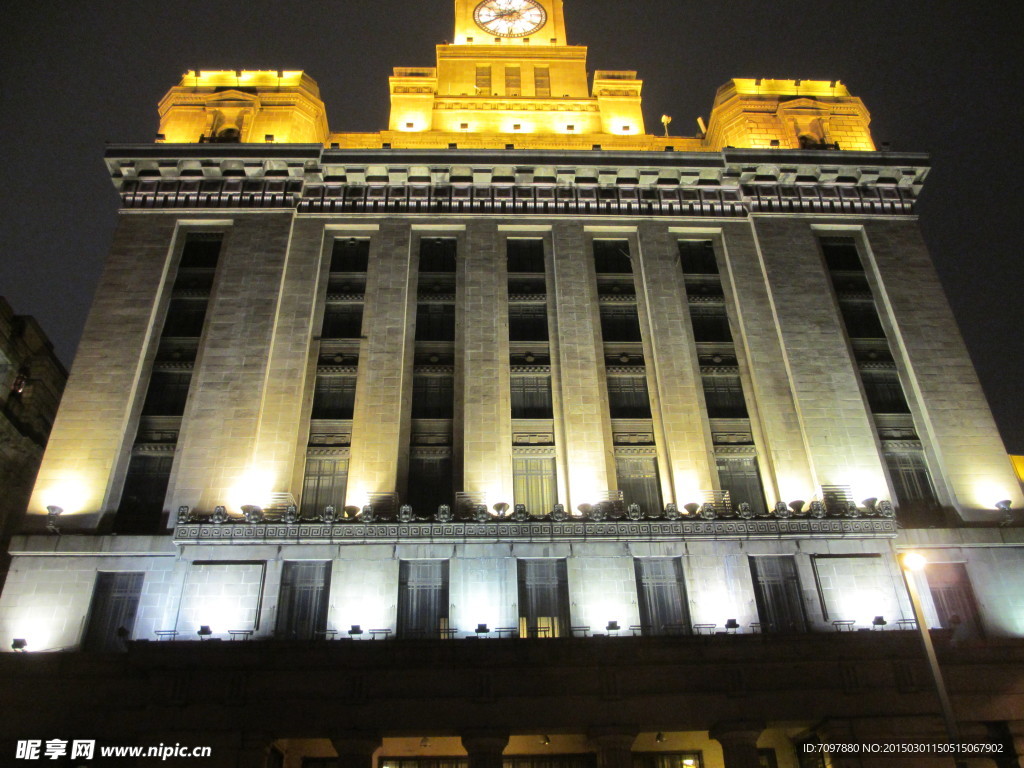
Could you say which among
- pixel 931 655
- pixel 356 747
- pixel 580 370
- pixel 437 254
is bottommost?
pixel 356 747

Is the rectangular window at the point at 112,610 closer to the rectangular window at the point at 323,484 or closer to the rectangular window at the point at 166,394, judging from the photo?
the rectangular window at the point at 323,484

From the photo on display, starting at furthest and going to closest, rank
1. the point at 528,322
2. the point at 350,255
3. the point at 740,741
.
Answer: the point at 350,255 < the point at 528,322 < the point at 740,741

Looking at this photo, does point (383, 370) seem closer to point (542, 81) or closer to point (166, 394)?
point (166, 394)

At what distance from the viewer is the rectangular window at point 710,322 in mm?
44938

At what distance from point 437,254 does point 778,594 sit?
87.3 ft

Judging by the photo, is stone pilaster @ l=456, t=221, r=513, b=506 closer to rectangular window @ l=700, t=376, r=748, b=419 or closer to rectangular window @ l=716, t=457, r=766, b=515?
rectangular window @ l=700, t=376, r=748, b=419

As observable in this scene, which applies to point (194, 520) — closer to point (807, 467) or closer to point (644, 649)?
point (644, 649)

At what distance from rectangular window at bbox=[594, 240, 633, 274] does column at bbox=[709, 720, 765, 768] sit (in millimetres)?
25704

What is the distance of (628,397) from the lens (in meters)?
42.5

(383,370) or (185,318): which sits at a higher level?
(185,318)

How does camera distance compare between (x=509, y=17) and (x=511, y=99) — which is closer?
(x=511, y=99)

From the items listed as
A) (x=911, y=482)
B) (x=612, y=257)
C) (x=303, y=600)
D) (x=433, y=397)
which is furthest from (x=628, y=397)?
(x=303, y=600)

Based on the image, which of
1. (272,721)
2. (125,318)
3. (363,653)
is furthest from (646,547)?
(125,318)

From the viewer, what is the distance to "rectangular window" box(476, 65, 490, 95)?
60.9 metres
